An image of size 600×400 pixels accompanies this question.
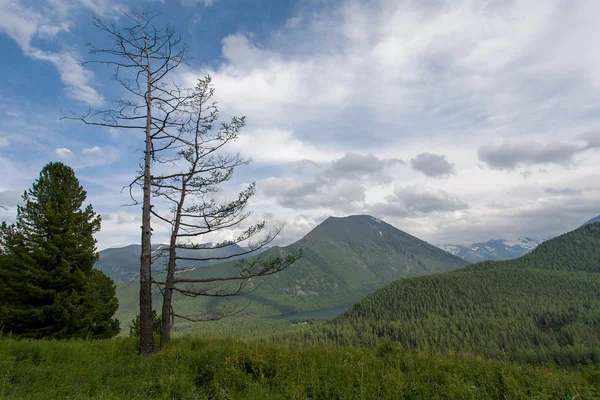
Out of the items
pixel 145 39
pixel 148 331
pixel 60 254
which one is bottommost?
pixel 148 331

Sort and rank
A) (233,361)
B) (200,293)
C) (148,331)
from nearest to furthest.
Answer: (233,361)
(148,331)
(200,293)

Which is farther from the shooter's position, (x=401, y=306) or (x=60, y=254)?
(x=401, y=306)

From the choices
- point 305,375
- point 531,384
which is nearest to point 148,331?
point 305,375

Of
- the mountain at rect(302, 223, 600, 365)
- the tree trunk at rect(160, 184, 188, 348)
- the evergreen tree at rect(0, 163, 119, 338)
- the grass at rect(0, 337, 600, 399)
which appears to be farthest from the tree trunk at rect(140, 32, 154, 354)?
the mountain at rect(302, 223, 600, 365)

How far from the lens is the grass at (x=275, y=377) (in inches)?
227

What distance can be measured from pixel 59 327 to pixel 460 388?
24957mm

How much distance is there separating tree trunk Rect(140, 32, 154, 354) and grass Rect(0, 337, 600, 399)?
1.13 metres

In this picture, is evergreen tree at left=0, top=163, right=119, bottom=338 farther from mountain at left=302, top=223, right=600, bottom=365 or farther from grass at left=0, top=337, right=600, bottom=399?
mountain at left=302, top=223, right=600, bottom=365

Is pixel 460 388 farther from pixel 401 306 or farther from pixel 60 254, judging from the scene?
pixel 401 306

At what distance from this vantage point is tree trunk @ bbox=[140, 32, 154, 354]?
383 inches

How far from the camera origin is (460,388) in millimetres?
5750

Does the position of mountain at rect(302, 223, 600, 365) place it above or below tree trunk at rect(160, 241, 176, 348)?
below

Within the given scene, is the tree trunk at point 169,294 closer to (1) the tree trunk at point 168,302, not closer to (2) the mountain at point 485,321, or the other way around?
(1) the tree trunk at point 168,302

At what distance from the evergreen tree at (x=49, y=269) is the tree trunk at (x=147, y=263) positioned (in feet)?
49.4
